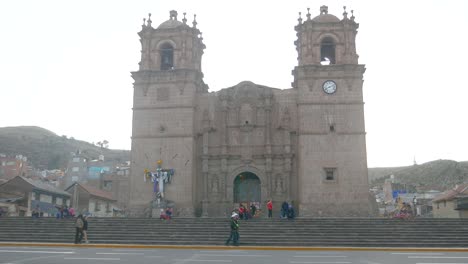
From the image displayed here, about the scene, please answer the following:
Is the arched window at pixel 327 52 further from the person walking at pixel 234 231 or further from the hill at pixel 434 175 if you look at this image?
the hill at pixel 434 175

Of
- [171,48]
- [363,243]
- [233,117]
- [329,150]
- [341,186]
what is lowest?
[363,243]

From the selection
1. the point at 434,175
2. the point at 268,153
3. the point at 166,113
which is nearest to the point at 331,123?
the point at 268,153

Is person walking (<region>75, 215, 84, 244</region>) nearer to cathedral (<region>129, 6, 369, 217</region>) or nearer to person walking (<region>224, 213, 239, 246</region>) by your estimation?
person walking (<region>224, 213, 239, 246</region>)

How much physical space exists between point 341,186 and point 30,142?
346ft

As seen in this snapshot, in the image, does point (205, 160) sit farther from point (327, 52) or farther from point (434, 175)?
point (434, 175)

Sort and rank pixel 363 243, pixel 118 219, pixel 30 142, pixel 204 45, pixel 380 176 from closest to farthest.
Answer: pixel 363 243 → pixel 118 219 → pixel 204 45 → pixel 380 176 → pixel 30 142

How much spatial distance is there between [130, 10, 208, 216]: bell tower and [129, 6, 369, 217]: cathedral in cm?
7

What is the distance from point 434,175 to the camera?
81.8 meters

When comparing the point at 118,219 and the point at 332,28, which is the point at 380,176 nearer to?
the point at 332,28

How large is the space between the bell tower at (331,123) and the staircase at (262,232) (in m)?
7.60

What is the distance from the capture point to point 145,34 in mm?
36500

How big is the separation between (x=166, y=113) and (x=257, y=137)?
686cm

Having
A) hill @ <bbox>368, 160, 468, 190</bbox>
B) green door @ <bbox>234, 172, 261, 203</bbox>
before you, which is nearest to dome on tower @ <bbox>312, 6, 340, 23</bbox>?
green door @ <bbox>234, 172, 261, 203</bbox>

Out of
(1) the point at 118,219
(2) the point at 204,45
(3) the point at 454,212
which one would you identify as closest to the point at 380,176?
(3) the point at 454,212
